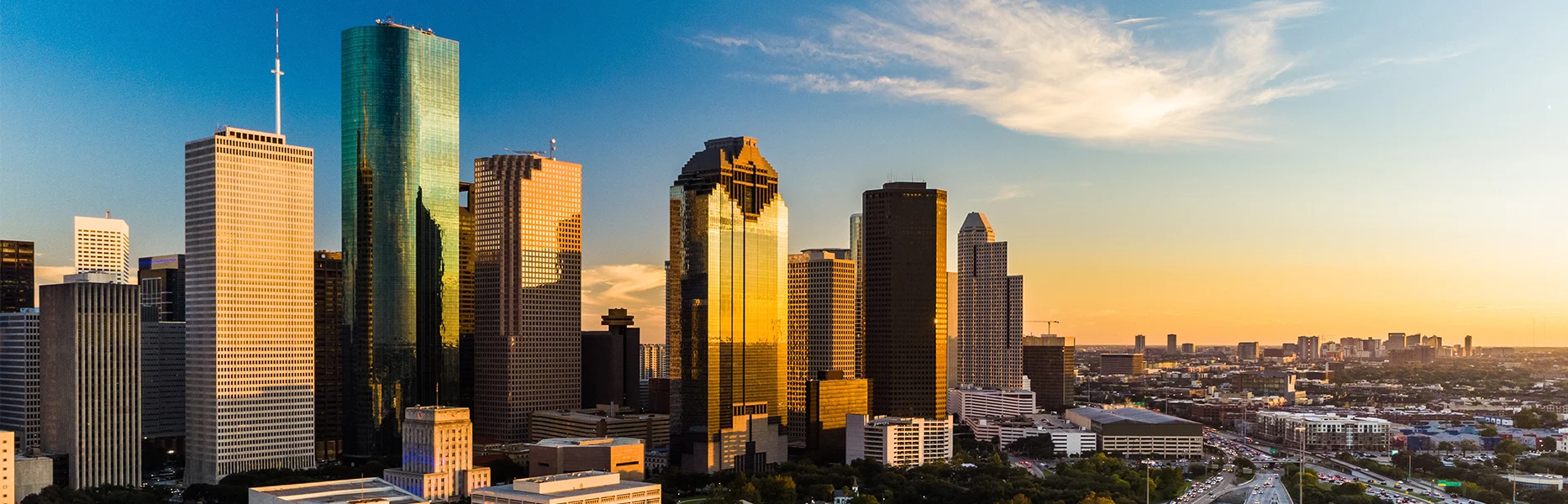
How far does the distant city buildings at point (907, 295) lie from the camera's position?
152 meters

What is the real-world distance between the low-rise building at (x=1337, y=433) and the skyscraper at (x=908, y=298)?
52.5 metres

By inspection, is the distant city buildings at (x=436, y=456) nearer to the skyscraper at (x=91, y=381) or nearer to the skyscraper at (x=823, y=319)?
A: the skyscraper at (x=91, y=381)

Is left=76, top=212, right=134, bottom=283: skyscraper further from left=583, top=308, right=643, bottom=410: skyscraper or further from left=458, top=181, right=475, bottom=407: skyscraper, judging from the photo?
left=583, top=308, right=643, bottom=410: skyscraper

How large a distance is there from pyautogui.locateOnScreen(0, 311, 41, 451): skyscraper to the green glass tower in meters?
32.4

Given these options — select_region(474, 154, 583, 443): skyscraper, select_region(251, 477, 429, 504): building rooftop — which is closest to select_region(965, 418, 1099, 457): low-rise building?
select_region(474, 154, 583, 443): skyscraper

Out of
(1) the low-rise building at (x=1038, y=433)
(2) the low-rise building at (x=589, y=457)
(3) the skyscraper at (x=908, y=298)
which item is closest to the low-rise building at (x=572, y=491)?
(2) the low-rise building at (x=589, y=457)

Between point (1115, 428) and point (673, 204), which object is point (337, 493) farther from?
point (1115, 428)

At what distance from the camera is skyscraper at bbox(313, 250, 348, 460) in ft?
454

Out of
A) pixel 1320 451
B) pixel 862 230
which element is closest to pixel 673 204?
pixel 862 230

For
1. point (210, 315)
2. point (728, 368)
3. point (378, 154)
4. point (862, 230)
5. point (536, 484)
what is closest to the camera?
point (536, 484)

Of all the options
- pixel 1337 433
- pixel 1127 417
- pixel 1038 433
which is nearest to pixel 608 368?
pixel 1038 433

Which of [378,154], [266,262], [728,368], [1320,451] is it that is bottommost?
[1320,451]

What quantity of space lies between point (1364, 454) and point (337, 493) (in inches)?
5120

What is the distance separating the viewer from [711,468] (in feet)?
402
